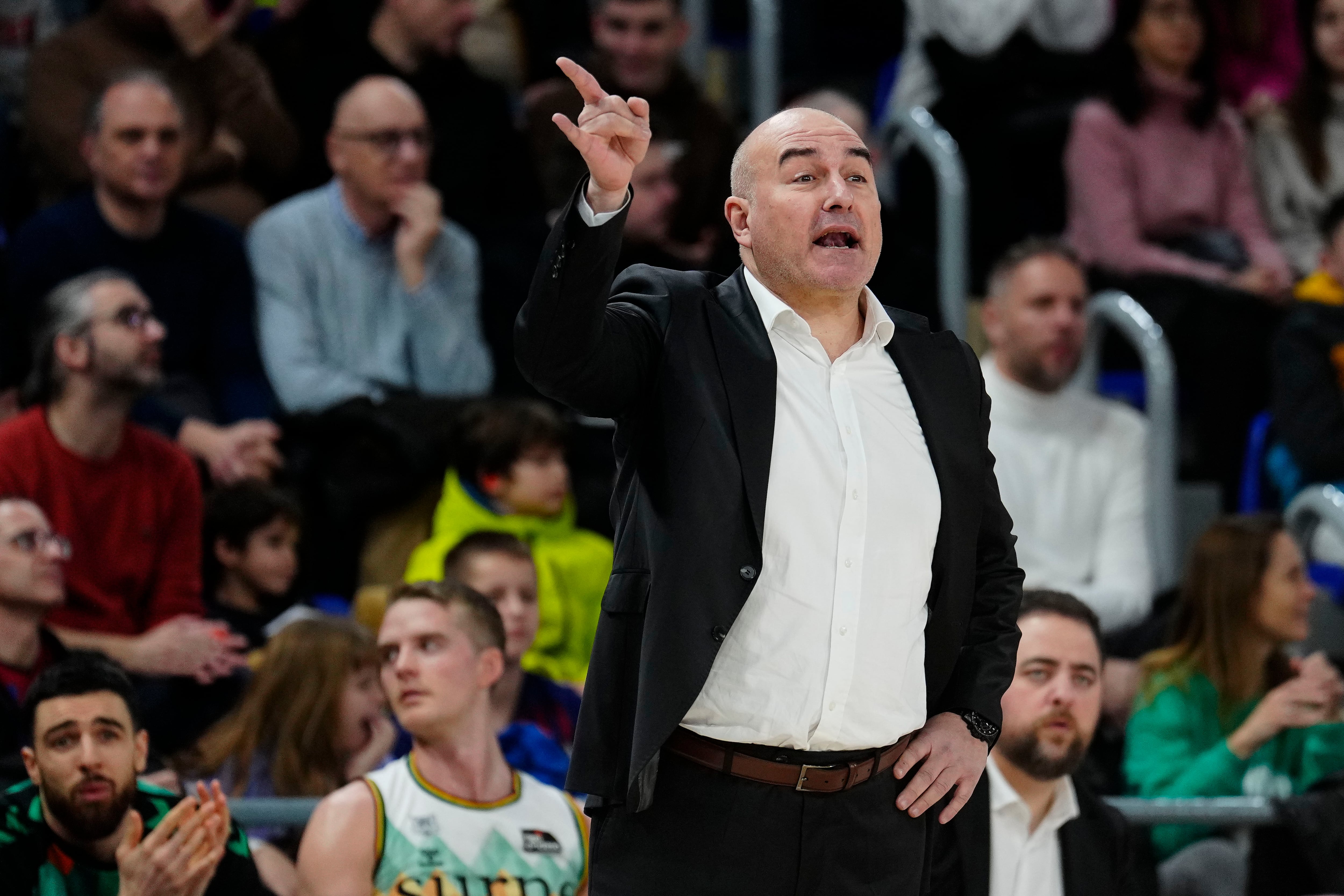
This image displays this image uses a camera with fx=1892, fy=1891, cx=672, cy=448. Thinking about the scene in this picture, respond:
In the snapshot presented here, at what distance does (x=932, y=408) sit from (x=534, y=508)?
254 centimetres

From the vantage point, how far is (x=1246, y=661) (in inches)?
174

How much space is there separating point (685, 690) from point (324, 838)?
1.56 metres

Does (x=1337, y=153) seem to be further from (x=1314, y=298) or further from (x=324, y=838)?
(x=324, y=838)

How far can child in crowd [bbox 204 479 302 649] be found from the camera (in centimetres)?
467

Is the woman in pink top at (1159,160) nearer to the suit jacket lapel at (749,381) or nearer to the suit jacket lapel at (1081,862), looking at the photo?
the suit jacket lapel at (1081,862)

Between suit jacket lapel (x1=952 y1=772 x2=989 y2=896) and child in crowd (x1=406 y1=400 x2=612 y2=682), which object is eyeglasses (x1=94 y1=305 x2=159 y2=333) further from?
suit jacket lapel (x1=952 y1=772 x2=989 y2=896)

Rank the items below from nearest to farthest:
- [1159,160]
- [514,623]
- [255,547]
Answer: [514,623]
[255,547]
[1159,160]

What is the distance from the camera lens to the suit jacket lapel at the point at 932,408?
2.32 metres

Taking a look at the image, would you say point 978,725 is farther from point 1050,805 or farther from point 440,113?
point 440,113

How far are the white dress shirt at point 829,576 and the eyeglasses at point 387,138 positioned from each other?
3.17 m

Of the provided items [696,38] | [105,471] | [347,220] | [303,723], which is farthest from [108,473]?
[696,38]

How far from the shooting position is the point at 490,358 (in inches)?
213

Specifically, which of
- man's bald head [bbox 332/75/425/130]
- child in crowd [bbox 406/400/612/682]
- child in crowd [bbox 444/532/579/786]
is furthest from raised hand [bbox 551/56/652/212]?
man's bald head [bbox 332/75/425/130]

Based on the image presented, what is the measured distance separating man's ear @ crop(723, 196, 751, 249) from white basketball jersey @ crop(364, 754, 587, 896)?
1620 millimetres
